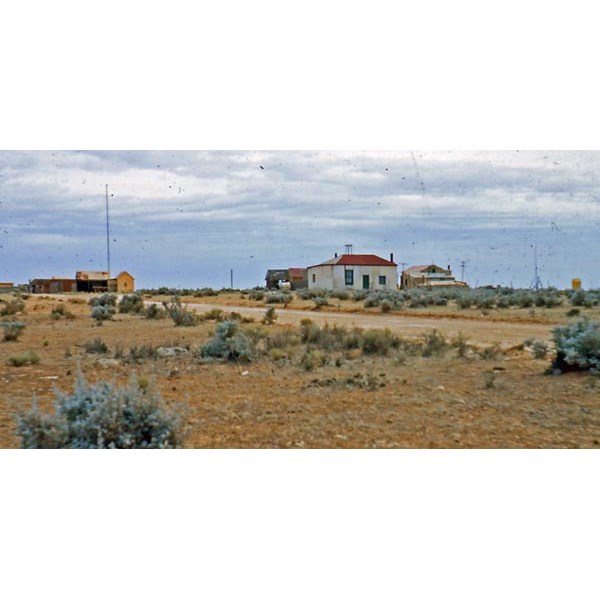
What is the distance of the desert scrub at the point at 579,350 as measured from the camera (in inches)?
386

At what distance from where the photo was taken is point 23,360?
11969mm

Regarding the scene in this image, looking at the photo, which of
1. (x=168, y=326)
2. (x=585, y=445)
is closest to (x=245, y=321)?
(x=168, y=326)

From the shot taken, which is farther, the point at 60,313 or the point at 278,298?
the point at 278,298

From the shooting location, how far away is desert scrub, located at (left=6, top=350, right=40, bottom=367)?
1189 cm

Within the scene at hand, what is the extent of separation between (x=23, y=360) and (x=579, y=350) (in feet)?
29.0

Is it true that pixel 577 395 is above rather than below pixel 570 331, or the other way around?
below

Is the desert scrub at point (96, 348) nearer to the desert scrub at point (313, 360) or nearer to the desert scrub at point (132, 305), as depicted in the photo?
the desert scrub at point (313, 360)

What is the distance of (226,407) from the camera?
27.1 ft

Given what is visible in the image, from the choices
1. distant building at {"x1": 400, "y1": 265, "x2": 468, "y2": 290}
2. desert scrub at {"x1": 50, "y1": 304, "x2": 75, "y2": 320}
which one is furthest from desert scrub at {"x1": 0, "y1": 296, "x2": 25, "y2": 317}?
distant building at {"x1": 400, "y1": 265, "x2": 468, "y2": 290}

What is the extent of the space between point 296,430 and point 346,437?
1.79 ft

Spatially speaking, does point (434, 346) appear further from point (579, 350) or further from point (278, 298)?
point (278, 298)

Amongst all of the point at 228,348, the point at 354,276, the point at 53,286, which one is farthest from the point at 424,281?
the point at 228,348

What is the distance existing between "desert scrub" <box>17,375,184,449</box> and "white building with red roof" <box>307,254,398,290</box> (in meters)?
20.0

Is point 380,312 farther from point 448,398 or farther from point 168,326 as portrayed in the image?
point 448,398
